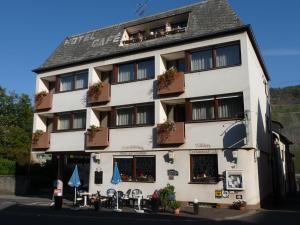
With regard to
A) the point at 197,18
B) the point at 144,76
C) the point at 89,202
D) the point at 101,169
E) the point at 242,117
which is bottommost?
the point at 89,202

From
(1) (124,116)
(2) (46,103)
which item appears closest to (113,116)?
(1) (124,116)

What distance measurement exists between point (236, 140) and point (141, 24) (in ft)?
37.0

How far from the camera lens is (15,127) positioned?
43.2 meters

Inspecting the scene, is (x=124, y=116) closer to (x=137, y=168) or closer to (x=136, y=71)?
(x=136, y=71)

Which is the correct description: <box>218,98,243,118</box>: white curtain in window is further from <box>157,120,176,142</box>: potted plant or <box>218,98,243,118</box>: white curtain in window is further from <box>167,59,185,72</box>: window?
<box>167,59,185,72</box>: window

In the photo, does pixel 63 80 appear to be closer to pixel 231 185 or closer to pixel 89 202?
pixel 89 202

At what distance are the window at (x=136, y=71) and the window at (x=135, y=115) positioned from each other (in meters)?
1.91

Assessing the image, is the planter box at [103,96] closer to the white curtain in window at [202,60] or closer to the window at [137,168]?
the window at [137,168]

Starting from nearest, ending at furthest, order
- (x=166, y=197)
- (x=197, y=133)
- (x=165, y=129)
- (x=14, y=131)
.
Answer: (x=166, y=197) < (x=197, y=133) < (x=165, y=129) < (x=14, y=131)

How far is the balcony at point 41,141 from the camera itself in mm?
27891

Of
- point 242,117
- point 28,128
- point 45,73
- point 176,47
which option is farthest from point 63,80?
point 28,128

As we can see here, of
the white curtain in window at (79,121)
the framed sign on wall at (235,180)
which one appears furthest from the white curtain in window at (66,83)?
the framed sign on wall at (235,180)

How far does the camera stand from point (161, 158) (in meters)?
22.5

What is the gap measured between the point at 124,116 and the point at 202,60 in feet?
21.0
